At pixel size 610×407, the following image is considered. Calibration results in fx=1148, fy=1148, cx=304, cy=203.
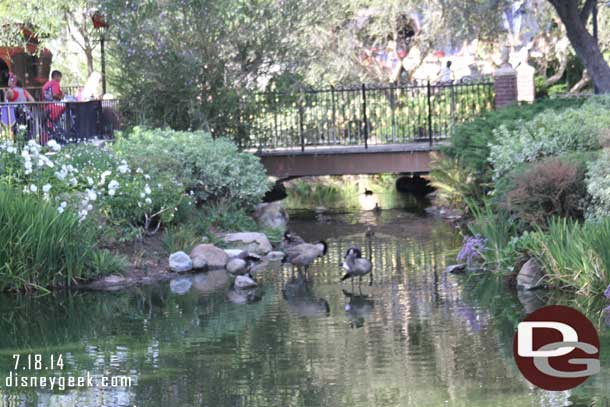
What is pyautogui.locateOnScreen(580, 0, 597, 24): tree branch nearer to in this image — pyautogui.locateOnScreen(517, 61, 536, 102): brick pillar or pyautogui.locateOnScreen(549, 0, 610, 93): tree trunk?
pyautogui.locateOnScreen(549, 0, 610, 93): tree trunk

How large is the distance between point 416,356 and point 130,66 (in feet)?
43.7

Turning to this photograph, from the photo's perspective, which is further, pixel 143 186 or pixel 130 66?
pixel 130 66

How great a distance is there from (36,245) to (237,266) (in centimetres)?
302

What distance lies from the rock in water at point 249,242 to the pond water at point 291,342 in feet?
4.35

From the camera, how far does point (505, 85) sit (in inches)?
969

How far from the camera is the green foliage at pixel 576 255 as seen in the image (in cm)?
1301

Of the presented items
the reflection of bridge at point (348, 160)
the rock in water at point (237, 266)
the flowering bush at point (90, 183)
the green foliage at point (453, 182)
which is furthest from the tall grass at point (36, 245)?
the reflection of bridge at point (348, 160)

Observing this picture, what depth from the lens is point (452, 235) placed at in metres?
19.9

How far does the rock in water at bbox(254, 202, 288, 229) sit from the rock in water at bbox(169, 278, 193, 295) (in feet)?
17.0

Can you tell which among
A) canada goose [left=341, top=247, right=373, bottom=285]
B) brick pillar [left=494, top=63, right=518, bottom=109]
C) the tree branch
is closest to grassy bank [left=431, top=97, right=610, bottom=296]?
canada goose [left=341, top=247, right=373, bottom=285]

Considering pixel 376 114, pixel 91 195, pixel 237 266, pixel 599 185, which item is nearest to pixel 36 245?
pixel 91 195

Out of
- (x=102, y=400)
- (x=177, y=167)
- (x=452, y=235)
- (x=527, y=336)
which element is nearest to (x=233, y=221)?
(x=177, y=167)

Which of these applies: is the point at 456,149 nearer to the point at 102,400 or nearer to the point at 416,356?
the point at 416,356

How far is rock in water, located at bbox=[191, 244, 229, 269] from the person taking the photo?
1711 cm
